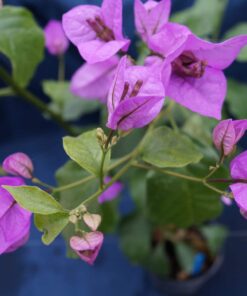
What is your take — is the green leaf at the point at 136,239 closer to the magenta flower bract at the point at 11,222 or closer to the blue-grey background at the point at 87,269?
the blue-grey background at the point at 87,269

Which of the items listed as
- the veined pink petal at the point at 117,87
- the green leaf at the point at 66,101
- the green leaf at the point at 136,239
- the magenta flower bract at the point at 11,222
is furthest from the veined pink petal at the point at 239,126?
the green leaf at the point at 136,239

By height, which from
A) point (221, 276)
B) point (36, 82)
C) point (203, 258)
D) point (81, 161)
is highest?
point (81, 161)

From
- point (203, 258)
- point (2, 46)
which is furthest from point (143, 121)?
point (203, 258)

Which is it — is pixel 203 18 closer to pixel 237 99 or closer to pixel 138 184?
pixel 237 99

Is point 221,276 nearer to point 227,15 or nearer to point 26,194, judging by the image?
point 227,15

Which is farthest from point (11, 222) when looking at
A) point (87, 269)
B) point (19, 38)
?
point (87, 269)

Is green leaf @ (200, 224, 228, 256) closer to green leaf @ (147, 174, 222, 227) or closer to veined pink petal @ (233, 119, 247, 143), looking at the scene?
green leaf @ (147, 174, 222, 227)

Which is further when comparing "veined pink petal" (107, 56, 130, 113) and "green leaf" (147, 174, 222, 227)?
"green leaf" (147, 174, 222, 227)

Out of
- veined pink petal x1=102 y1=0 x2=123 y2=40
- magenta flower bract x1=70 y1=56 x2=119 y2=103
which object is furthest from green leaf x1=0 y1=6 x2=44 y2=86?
veined pink petal x1=102 y1=0 x2=123 y2=40
